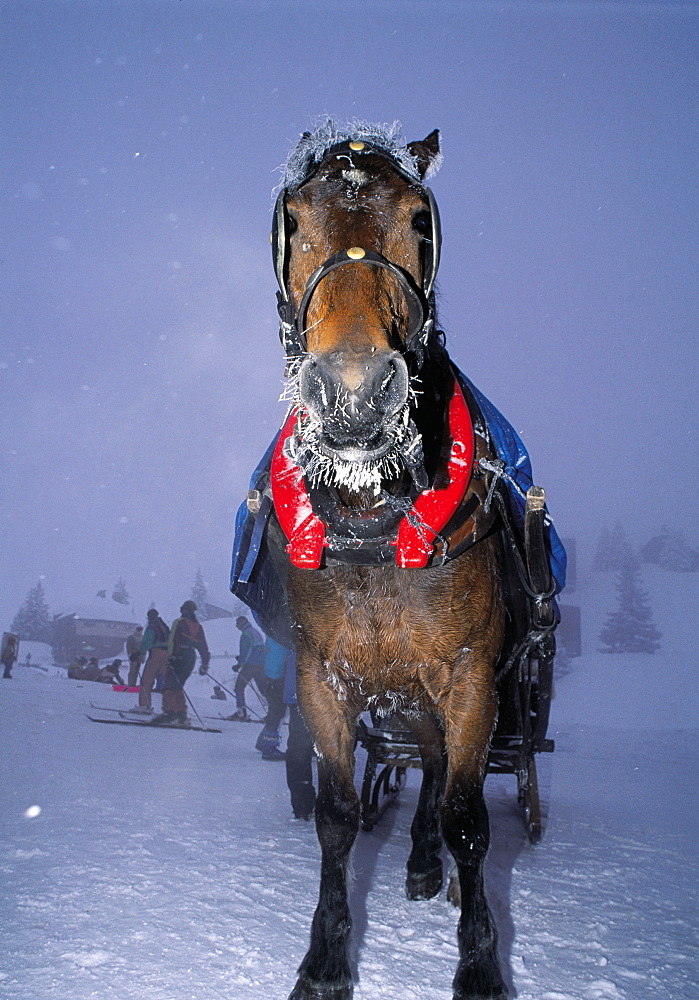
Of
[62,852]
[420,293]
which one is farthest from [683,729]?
[420,293]

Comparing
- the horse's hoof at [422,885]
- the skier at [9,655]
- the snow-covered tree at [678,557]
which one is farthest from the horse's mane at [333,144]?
the snow-covered tree at [678,557]

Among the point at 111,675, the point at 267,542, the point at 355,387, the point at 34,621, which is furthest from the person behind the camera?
the point at 34,621

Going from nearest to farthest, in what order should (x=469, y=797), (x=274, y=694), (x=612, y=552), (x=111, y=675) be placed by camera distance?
(x=469, y=797) < (x=274, y=694) < (x=111, y=675) < (x=612, y=552)

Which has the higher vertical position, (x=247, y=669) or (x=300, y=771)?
(x=247, y=669)

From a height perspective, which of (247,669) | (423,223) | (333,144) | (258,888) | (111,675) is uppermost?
(333,144)

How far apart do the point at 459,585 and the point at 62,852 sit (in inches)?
112

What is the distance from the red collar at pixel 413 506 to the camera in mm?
1984

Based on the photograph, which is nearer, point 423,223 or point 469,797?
point 423,223

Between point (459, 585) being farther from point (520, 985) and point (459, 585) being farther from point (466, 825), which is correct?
point (520, 985)

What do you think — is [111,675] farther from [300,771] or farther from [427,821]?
[427,821]

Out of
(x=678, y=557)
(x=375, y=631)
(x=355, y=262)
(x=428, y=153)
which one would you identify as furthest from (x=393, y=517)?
(x=678, y=557)

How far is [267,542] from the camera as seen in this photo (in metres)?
2.71

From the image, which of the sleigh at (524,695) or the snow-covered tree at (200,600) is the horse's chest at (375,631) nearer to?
the sleigh at (524,695)

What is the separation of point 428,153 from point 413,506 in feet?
4.47
